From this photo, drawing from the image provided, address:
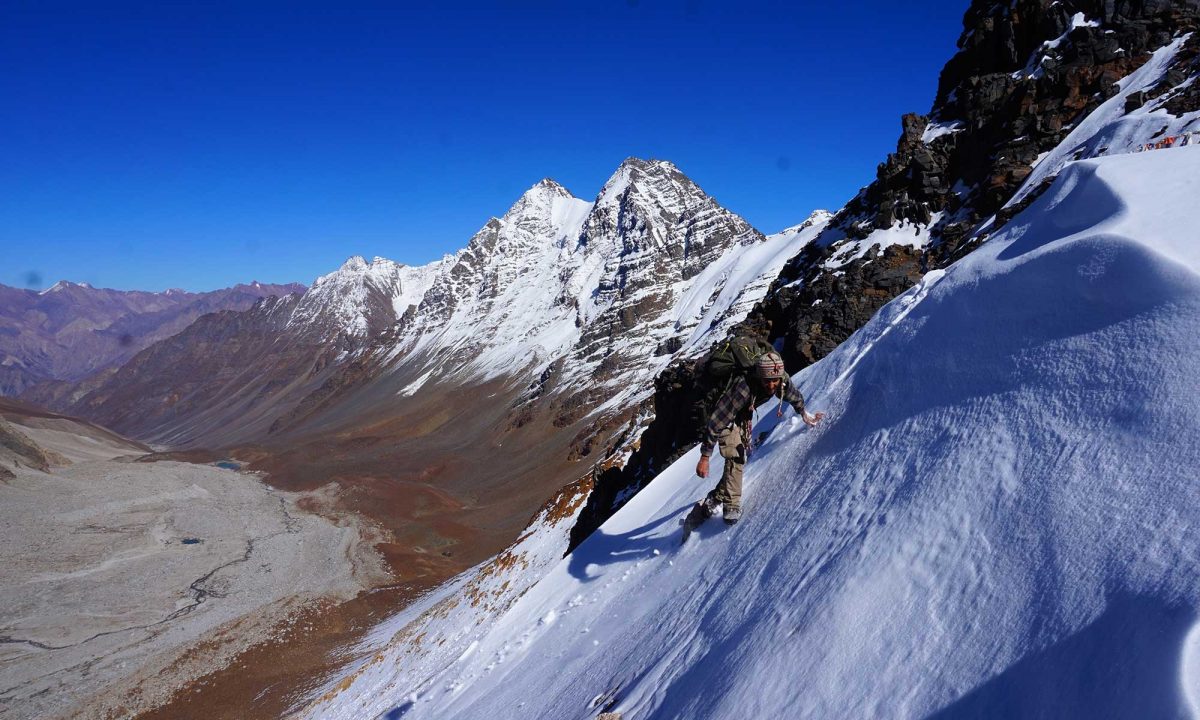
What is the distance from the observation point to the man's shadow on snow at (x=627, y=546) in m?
8.68

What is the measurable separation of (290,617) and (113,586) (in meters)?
20.0

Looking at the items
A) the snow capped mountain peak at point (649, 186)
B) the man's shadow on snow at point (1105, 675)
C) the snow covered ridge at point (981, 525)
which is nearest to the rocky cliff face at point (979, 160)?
the snow covered ridge at point (981, 525)

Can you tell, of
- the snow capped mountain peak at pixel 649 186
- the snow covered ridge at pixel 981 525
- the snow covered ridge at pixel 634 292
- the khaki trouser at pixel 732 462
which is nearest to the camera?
the snow covered ridge at pixel 981 525

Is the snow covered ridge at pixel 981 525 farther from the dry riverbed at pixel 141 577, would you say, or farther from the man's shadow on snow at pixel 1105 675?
the dry riverbed at pixel 141 577

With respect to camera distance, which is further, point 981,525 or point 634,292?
point 634,292

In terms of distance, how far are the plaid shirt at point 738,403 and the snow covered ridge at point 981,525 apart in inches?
24.9

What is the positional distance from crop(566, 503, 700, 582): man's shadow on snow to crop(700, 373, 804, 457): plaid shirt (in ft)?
4.37

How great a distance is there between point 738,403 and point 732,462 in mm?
748

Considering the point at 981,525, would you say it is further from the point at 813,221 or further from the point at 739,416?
the point at 813,221

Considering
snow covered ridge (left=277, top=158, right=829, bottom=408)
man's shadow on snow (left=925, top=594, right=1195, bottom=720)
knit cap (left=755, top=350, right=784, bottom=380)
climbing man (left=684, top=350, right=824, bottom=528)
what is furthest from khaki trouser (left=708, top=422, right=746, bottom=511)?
snow covered ridge (left=277, top=158, right=829, bottom=408)

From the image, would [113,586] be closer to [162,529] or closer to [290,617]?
[162,529]

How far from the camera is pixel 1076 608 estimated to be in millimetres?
3408

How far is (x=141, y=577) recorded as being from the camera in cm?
4981

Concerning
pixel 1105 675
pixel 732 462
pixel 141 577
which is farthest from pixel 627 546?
pixel 141 577
